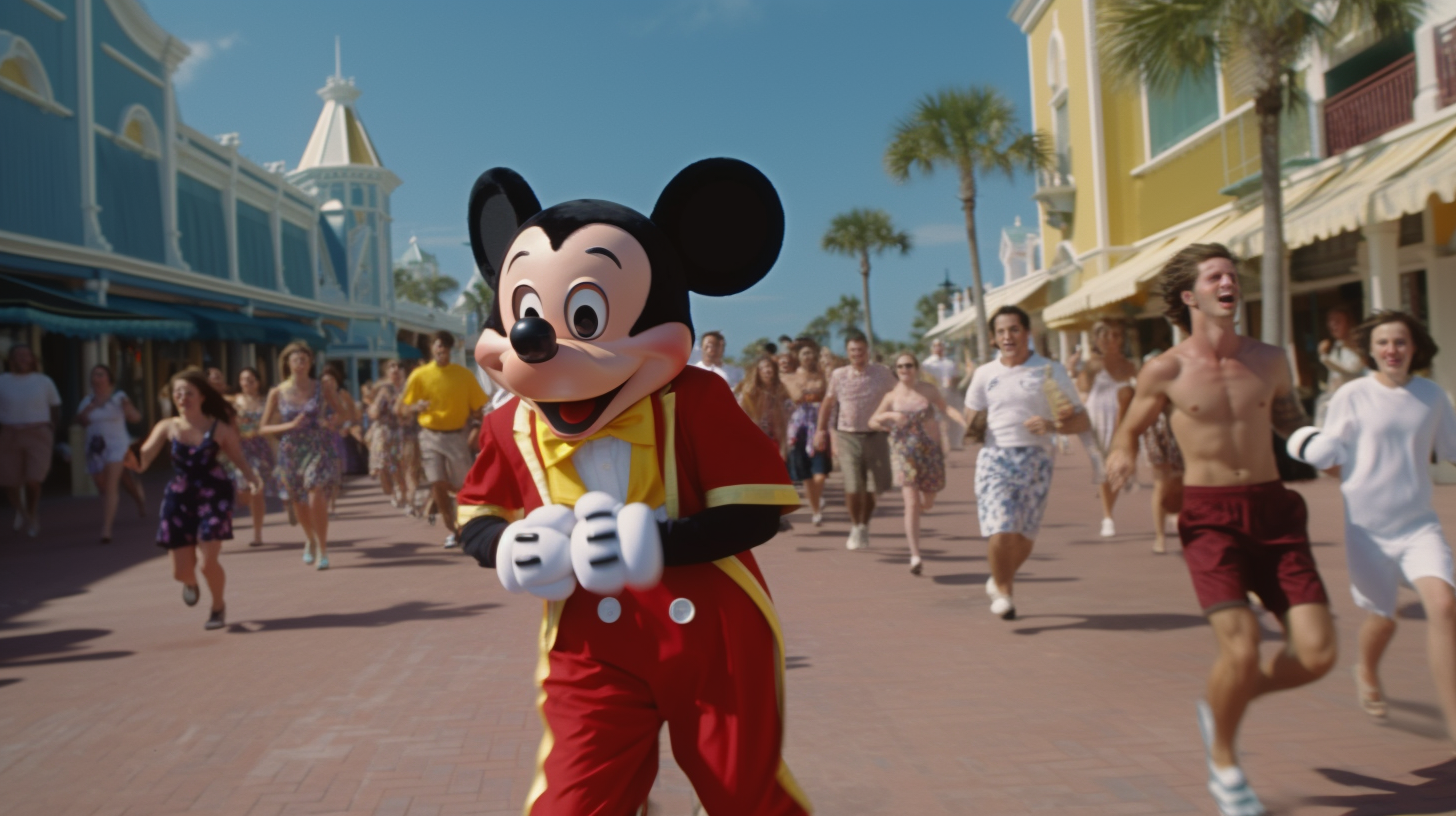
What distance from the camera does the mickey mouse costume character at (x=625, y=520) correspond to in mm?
2475

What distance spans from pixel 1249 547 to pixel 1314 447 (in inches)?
21.2

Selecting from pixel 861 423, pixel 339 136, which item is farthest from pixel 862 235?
pixel 861 423

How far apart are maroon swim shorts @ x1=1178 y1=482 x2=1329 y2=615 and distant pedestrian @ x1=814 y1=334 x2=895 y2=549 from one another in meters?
5.37

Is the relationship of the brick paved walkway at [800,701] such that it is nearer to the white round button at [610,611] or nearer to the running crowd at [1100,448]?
the running crowd at [1100,448]

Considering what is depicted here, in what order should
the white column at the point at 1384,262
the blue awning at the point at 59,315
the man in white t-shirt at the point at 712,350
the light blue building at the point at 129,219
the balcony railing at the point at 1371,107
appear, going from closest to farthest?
the man in white t-shirt at the point at 712,350 → the white column at the point at 1384,262 → the balcony railing at the point at 1371,107 → the blue awning at the point at 59,315 → the light blue building at the point at 129,219

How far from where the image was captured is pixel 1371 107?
1439cm

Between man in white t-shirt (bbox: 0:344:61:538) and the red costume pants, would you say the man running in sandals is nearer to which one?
the red costume pants

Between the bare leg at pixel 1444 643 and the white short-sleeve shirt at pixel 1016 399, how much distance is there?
8.64 feet

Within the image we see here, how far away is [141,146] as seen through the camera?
2209cm

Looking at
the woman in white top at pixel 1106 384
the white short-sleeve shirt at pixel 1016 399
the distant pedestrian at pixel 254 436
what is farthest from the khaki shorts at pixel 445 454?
the woman in white top at pixel 1106 384

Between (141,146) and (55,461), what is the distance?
20.8 ft

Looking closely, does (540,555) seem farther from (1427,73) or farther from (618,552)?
(1427,73)

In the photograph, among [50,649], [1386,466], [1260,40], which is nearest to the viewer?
[1386,466]

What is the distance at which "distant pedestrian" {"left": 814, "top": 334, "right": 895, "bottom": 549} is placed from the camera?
9.31 meters
